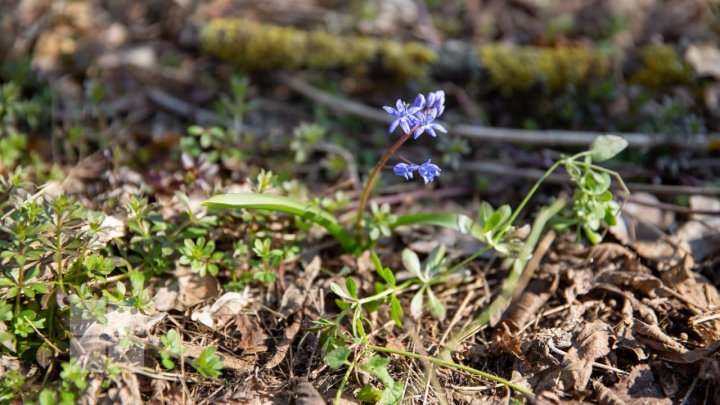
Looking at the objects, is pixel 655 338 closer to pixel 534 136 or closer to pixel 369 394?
pixel 369 394

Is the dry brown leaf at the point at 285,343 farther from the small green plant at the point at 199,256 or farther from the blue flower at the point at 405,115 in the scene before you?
the blue flower at the point at 405,115

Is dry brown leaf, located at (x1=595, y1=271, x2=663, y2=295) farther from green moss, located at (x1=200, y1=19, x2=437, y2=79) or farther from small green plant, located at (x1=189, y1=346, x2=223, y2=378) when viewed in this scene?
green moss, located at (x1=200, y1=19, x2=437, y2=79)

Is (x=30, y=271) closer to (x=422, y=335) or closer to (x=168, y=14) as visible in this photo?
(x=422, y=335)

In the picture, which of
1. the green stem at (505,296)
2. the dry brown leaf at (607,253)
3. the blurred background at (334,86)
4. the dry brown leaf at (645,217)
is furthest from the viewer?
the blurred background at (334,86)

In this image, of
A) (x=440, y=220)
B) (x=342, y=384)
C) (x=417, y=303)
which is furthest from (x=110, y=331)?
(x=440, y=220)

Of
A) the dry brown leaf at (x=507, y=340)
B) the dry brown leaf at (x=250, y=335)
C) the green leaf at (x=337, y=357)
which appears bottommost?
the dry brown leaf at (x=250, y=335)

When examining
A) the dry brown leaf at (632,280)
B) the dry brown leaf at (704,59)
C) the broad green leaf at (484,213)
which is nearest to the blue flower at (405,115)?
the broad green leaf at (484,213)

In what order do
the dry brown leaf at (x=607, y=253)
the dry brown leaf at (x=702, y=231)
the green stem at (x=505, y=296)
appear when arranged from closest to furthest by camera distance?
1. the green stem at (x=505, y=296)
2. the dry brown leaf at (x=607, y=253)
3. the dry brown leaf at (x=702, y=231)

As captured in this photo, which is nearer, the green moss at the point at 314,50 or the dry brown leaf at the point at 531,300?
the dry brown leaf at the point at 531,300
